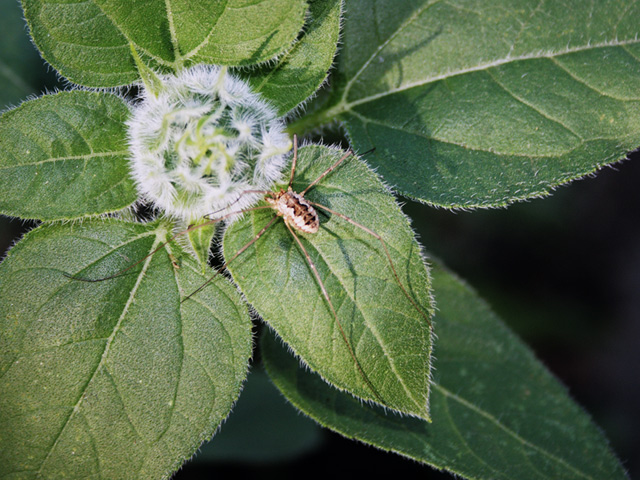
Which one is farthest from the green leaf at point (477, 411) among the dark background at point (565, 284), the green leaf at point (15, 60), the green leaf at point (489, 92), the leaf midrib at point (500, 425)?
the green leaf at point (15, 60)

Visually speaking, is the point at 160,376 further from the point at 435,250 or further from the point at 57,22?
the point at 435,250

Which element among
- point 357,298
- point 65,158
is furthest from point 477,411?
point 65,158

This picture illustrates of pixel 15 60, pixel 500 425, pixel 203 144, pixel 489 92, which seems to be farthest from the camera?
pixel 15 60

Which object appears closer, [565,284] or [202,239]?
[202,239]

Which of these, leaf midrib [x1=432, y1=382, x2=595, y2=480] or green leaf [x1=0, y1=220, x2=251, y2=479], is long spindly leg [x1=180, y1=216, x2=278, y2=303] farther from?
leaf midrib [x1=432, y1=382, x2=595, y2=480]

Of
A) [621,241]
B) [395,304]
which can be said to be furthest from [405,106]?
[621,241]

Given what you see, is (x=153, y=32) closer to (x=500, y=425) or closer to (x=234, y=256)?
(x=234, y=256)
